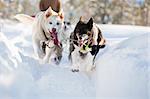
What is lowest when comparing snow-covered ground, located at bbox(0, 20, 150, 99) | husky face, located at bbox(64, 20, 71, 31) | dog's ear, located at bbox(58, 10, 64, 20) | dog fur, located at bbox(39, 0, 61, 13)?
snow-covered ground, located at bbox(0, 20, 150, 99)

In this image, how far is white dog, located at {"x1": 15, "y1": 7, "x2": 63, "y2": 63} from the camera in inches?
62.9

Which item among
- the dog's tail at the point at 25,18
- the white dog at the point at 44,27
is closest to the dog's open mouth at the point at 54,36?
the white dog at the point at 44,27

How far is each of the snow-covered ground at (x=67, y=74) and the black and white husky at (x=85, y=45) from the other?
0.03 meters

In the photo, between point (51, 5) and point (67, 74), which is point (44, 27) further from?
point (67, 74)

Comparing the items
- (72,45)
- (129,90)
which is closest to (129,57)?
(129,90)

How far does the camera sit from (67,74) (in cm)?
163

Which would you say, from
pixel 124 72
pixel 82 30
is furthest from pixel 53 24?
pixel 124 72

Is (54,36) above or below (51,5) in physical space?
below

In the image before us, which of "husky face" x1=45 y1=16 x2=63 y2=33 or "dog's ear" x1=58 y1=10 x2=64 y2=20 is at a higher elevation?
"dog's ear" x1=58 y1=10 x2=64 y2=20

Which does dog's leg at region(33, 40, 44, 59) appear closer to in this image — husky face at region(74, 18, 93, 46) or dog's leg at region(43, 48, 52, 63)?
dog's leg at region(43, 48, 52, 63)

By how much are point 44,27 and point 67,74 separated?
0.74ft

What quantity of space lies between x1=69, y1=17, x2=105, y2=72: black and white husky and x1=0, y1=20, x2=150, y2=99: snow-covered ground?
0.09ft

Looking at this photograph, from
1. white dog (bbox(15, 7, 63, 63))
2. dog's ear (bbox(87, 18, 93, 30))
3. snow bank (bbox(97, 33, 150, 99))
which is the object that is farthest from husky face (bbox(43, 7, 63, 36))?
snow bank (bbox(97, 33, 150, 99))

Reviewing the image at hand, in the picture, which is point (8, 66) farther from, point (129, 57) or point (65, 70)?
point (129, 57)
